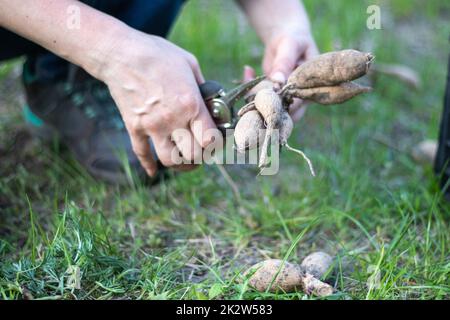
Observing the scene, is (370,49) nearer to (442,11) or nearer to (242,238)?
(442,11)

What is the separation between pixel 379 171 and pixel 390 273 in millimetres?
623

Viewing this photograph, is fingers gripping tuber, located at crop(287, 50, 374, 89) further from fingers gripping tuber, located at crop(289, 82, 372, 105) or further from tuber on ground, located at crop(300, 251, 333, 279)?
tuber on ground, located at crop(300, 251, 333, 279)

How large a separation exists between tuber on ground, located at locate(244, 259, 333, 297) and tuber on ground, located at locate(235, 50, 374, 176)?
201 mm

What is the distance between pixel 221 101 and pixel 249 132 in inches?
5.4

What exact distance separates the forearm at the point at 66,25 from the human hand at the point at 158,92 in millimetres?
28

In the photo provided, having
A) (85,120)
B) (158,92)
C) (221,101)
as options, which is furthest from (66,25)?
(85,120)

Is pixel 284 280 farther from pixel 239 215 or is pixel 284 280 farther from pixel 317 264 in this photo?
A: pixel 239 215

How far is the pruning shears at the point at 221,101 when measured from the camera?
123 centimetres

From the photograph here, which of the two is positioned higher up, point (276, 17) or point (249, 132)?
point (276, 17)

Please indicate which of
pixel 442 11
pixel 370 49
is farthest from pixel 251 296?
pixel 442 11

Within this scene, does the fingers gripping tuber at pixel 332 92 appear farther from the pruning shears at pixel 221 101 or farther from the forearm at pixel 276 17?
the forearm at pixel 276 17

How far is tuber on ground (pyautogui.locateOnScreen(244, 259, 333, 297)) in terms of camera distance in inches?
43.9

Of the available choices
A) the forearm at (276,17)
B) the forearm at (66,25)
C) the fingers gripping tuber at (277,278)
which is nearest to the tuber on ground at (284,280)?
the fingers gripping tuber at (277,278)

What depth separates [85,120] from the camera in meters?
1.76
